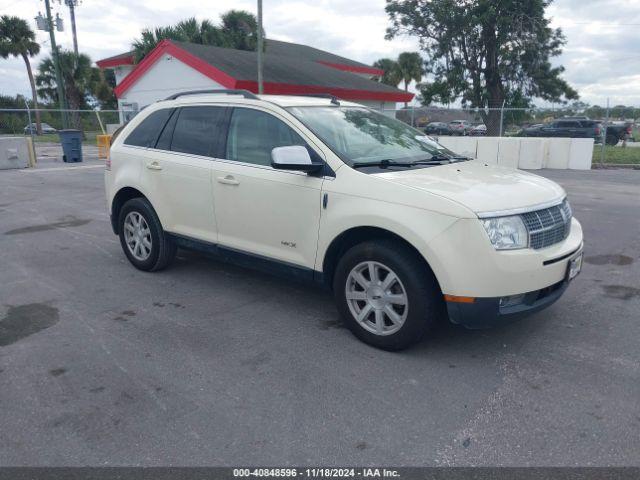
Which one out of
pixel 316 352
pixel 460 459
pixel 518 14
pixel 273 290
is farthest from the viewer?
pixel 518 14

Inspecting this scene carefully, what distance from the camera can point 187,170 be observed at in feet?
16.1

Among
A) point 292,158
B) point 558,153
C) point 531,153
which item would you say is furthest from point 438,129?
point 292,158

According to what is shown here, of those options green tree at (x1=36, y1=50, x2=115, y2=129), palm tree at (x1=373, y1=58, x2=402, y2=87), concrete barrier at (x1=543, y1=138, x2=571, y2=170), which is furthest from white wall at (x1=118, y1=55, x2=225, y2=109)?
palm tree at (x1=373, y1=58, x2=402, y2=87)

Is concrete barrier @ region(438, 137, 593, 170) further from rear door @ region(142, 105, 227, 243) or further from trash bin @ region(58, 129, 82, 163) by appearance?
trash bin @ region(58, 129, 82, 163)

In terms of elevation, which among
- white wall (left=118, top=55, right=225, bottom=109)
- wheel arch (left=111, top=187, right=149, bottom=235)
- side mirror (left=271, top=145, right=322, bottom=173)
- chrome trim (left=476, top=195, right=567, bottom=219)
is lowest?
wheel arch (left=111, top=187, right=149, bottom=235)

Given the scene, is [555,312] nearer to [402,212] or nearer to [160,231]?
[402,212]

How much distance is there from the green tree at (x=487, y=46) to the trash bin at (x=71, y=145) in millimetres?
18766

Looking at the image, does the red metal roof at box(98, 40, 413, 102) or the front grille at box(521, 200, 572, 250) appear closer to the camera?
the front grille at box(521, 200, 572, 250)

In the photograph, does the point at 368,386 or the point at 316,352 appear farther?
the point at 316,352

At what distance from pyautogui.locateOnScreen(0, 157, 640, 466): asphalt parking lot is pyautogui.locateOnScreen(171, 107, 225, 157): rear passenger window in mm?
1326

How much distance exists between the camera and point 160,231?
528cm

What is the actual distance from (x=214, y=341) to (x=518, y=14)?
2708 centimetres

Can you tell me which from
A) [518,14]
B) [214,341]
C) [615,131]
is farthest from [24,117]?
[214,341]

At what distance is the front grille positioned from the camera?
11.4 ft
